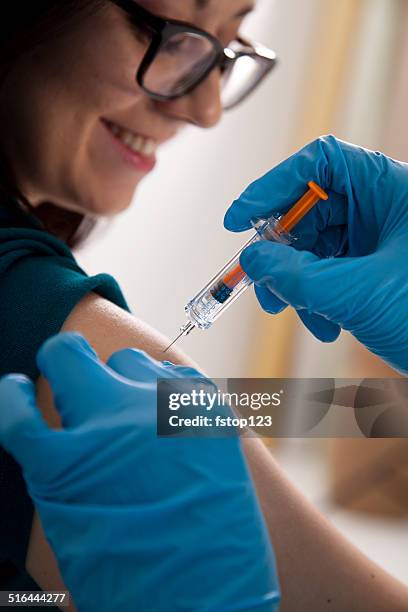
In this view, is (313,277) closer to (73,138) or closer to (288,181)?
(288,181)

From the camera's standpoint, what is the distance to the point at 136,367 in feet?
2.52

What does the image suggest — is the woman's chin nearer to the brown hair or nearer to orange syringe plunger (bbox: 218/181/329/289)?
the brown hair

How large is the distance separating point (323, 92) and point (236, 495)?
3.02m

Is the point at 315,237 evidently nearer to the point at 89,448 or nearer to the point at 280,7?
the point at 89,448

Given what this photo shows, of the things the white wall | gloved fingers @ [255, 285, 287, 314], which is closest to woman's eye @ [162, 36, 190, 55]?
gloved fingers @ [255, 285, 287, 314]

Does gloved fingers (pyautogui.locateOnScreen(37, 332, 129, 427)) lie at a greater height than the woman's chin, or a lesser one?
greater

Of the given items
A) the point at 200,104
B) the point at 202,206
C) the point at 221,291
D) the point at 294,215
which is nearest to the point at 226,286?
the point at 221,291

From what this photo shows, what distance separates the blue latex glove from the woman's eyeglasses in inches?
29.2

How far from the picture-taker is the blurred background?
9.08 feet

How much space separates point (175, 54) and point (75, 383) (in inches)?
33.9

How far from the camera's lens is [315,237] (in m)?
1.11

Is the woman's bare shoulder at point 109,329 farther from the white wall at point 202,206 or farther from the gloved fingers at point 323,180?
the white wall at point 202,206

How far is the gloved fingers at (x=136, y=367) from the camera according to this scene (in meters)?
0.76

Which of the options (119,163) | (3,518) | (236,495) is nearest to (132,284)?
(119,163)
